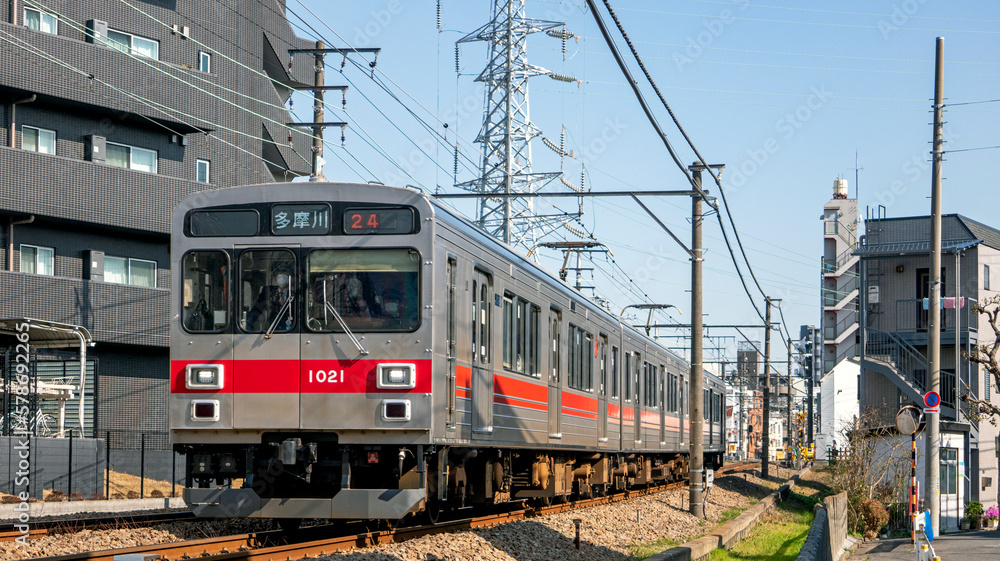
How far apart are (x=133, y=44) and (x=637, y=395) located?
14.8 m

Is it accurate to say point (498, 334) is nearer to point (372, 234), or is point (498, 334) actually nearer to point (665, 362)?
point (372, 234)

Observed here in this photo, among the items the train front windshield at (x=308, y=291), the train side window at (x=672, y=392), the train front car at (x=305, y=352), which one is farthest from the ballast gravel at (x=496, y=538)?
the train side window at (x=672, y=392)

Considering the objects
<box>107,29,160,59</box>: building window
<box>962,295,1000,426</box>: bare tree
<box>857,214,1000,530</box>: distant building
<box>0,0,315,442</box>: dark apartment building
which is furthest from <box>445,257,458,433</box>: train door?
<box>857,214,1000,530</box>: distant building

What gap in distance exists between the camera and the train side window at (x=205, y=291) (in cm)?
970

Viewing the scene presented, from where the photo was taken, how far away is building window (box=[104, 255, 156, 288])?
2508 cm

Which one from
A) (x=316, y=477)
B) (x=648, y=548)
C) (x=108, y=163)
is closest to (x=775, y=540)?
(x=648, y=548)

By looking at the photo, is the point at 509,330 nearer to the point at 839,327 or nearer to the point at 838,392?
the point at 838,392

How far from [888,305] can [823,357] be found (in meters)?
44.0

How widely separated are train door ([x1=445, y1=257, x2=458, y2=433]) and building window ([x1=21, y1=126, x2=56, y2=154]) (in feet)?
55.5

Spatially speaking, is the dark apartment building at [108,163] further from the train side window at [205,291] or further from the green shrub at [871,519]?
the green shrub at [871,519]

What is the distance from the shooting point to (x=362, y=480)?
32.4 feet

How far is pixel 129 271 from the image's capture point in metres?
25.5

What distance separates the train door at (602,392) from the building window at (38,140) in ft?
45.0

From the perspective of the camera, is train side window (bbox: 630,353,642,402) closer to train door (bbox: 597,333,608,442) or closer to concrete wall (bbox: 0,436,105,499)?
train door (bbox: 597,333,608,442)
